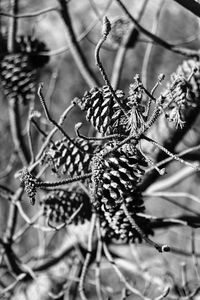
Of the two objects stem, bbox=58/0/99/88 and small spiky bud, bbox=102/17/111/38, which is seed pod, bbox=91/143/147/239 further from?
stem, bbox=58/0/99/88

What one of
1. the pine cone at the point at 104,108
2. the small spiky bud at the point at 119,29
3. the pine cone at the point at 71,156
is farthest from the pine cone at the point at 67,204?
the small spiky bud at the point at 119,29

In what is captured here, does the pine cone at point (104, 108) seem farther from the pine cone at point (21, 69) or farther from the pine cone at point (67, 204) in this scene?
the pine cone at point (21, 69)

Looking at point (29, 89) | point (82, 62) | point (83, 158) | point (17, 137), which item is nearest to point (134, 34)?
point (82, 62)

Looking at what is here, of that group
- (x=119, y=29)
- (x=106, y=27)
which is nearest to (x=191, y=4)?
(x=106, y=27)

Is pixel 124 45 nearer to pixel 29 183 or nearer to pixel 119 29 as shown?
pixel 119 29

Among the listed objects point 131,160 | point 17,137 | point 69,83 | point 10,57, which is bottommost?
point 131,160

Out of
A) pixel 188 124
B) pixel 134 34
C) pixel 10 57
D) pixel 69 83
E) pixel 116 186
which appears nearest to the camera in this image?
pixel 116 186

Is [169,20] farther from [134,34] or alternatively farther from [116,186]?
[116,186]

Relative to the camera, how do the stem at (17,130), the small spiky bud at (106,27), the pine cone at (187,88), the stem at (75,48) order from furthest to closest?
the stem at (17,130)
the stem at (75,48)
the pine cone at (187,88)
the small spiky bud at (106,27)
